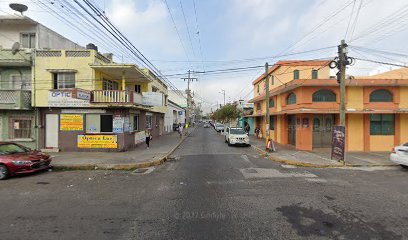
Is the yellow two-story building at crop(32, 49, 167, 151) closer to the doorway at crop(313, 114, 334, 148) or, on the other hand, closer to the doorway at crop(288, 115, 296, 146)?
the doorway at crop(288, 115, 296, 146)

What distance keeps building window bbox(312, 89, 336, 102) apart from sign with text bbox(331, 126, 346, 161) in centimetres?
492

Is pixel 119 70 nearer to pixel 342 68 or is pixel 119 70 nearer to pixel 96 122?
pixel 96 122

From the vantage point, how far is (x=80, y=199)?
6613 mm

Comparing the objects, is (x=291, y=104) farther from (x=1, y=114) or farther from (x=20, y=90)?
(x=1, y=114)

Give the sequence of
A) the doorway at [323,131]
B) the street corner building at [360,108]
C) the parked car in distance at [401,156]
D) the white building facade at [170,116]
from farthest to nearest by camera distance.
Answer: the white building facade at [170,116] < the doorway at [323,131] < the street corner building at [360,108] < the parked car in distance at [401,156]

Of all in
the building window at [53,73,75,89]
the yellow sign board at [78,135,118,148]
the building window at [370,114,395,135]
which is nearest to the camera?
the yellow sign board at [78,135,118,148]

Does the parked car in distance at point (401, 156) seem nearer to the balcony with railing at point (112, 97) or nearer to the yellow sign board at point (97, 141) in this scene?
the balcony with railing at point (112, 97)

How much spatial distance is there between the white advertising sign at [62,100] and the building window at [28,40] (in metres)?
5.27

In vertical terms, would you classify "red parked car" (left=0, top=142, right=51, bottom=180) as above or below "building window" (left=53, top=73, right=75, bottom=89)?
below

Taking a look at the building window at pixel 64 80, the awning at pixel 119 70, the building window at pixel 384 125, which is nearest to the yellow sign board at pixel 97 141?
the building window at pixel 64 80

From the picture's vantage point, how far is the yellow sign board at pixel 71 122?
1592cm

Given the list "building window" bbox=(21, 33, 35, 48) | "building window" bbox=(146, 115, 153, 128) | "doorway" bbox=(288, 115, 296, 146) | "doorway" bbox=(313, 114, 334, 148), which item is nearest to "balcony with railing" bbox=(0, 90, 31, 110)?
"building window" bbox=(21, 33, 35, 48)

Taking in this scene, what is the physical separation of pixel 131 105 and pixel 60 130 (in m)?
5.32

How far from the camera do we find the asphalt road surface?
14.8ft
